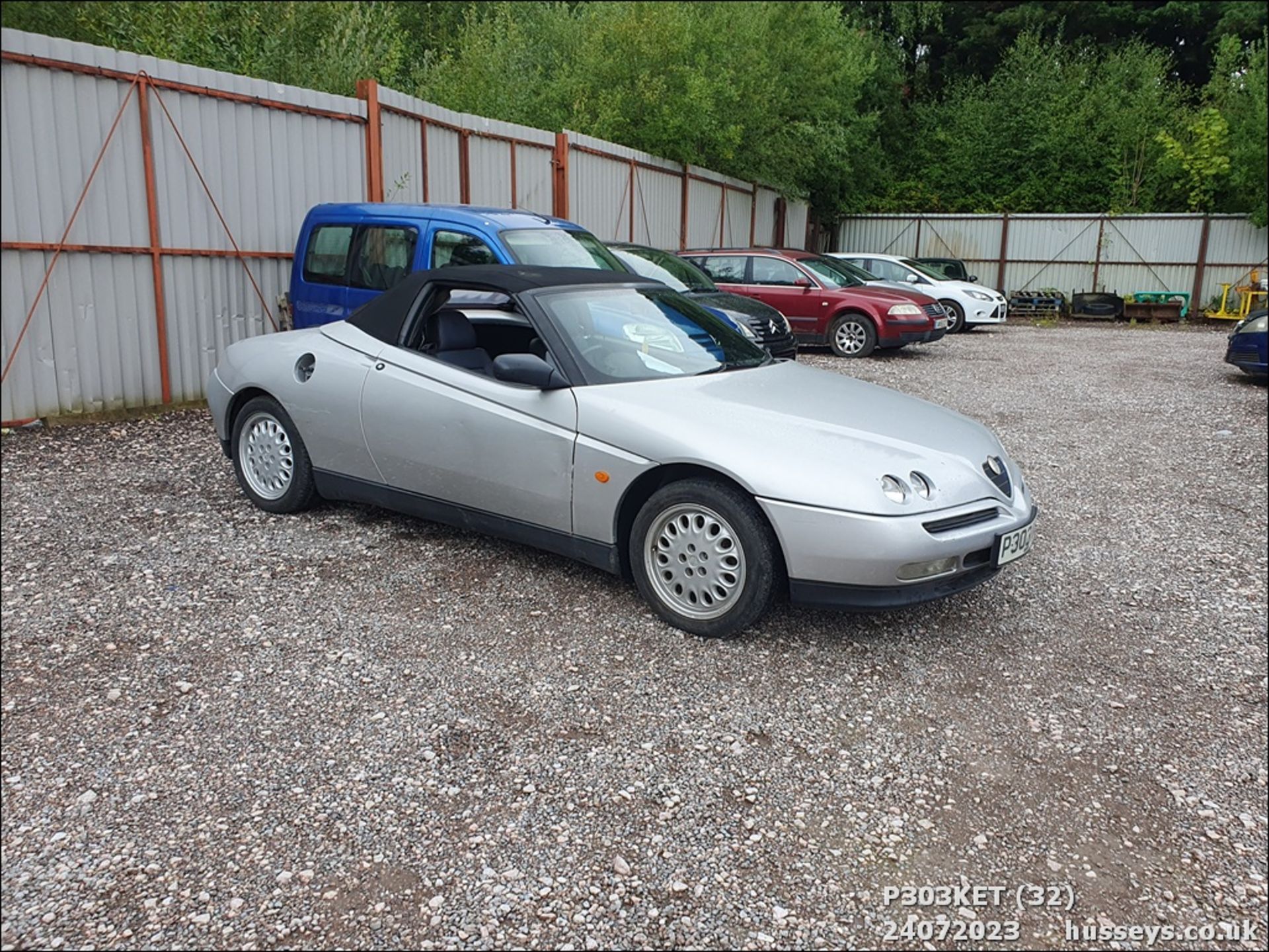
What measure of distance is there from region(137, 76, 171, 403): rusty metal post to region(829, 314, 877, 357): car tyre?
8.91 metres

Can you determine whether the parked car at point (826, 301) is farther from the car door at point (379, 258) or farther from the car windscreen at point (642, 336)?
the car windscreen at point (642, 336)

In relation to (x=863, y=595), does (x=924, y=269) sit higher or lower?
higher

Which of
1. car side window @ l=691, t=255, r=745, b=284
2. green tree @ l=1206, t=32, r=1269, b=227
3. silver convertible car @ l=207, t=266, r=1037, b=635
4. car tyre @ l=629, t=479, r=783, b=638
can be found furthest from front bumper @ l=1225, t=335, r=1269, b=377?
green tree @ l=1206, t=32, r=1269, b=227

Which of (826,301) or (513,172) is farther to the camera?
(826,301)

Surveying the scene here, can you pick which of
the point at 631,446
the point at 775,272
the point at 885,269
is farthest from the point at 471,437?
the point at 885,269

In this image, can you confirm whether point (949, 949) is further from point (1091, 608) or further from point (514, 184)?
point (514, 184)

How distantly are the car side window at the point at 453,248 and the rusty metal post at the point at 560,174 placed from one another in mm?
6197

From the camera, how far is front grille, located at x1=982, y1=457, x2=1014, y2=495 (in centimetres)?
413

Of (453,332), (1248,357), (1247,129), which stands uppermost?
(1247,129)

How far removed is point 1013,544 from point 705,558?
4.09 feet

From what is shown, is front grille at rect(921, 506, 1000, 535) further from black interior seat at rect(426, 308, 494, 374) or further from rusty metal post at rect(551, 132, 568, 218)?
rusty metal post at rect(551, 132, 568, 218)

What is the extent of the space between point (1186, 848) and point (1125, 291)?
2618 centimetres

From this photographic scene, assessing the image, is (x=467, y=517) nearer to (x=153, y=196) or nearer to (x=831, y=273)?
(x=153, y=196)

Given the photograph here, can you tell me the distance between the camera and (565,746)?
10.4 ft
